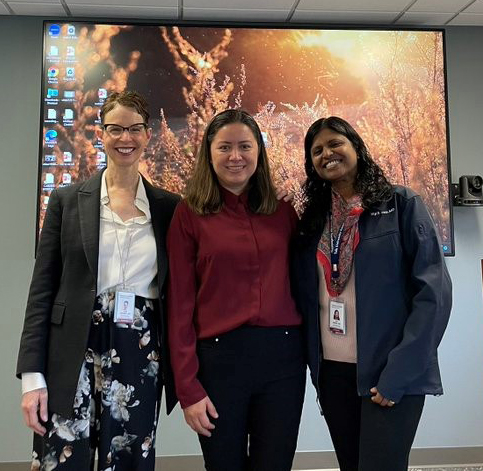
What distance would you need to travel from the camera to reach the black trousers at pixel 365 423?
1.32 metres

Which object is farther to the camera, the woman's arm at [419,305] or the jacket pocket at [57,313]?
the jacket pocket at [57,313]

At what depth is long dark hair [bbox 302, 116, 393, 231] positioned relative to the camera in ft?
4.77

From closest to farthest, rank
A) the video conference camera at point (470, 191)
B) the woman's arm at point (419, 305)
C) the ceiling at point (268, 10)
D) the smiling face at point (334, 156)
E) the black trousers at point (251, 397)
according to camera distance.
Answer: the woman's arm at point (419, 305) → the black trousers at point (251, 397) → the smiling face at point (334, 156) → the ceiling at point (268, 10) → the video conference camera at point (470, 191)

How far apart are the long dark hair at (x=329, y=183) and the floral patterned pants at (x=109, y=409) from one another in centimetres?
67

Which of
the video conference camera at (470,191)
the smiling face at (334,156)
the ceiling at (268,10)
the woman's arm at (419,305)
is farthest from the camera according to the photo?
the video conference camera at (470,191)

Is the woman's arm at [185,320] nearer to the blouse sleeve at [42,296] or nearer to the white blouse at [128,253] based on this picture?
the white blouse at [128,253]

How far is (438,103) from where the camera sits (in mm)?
2873

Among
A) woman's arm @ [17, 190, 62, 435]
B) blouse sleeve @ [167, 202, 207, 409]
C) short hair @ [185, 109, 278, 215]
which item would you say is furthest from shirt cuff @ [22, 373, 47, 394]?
short hair @ [185, 109, 278, 215]

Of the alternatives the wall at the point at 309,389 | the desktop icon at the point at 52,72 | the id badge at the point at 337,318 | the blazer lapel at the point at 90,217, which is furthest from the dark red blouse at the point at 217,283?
the desktop icon at the point at 52,72

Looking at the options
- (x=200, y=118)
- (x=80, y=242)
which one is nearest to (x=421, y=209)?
(x=80, y=242)

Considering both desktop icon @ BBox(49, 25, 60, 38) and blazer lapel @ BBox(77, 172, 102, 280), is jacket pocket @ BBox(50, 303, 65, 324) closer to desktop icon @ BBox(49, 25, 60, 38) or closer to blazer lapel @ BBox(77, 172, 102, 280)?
blazer lapel @ BBox(77, 172, 102, 280)

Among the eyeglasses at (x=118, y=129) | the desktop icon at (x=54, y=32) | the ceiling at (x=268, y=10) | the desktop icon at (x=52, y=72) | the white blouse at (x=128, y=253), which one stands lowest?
the white blouse at (x=128, y=253)

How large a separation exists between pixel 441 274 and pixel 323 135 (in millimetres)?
568

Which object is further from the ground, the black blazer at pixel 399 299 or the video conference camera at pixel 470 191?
the video conference camera at pixel 470 191
